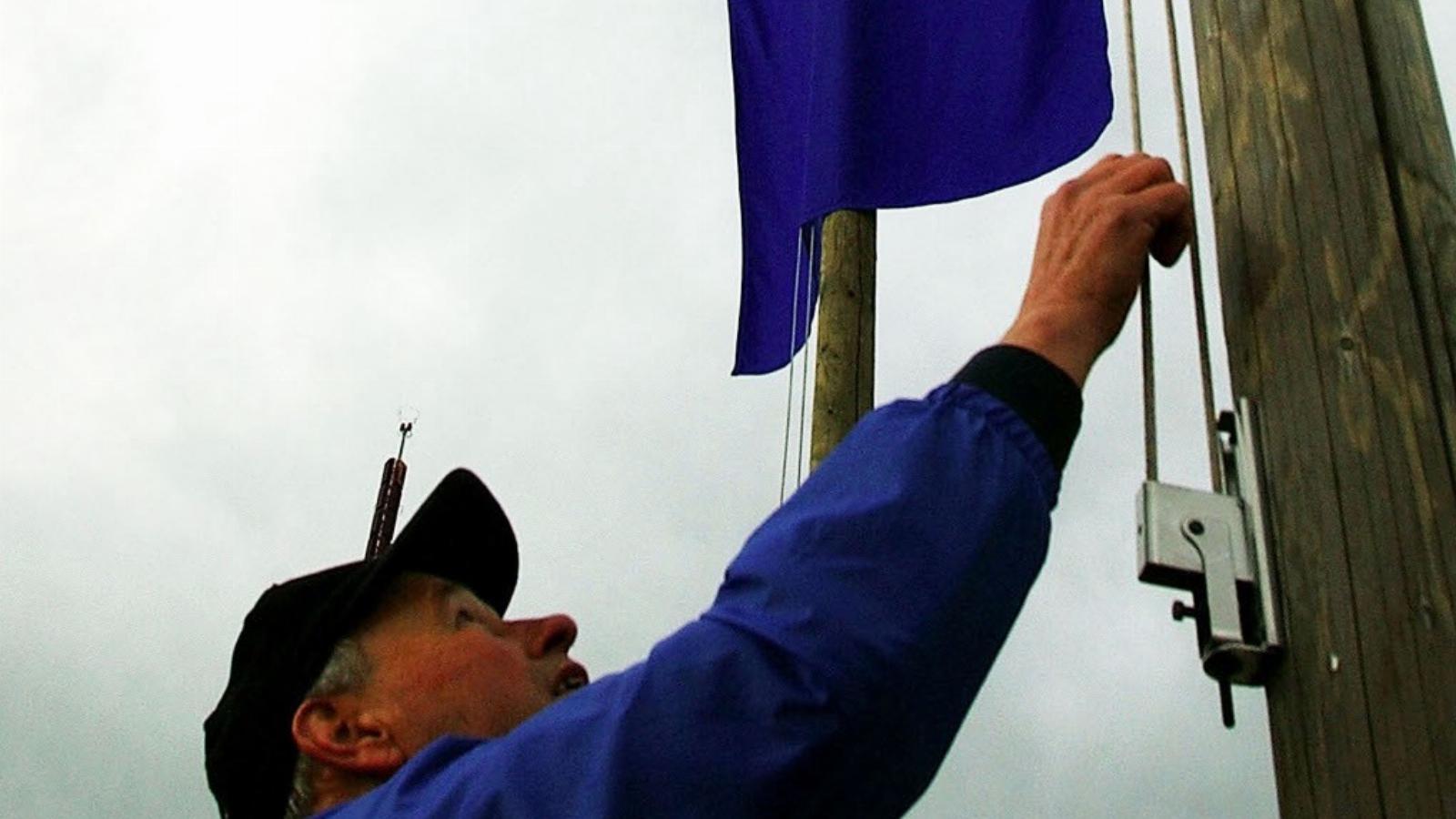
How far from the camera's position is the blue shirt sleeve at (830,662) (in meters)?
1.32

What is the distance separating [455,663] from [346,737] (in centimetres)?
16

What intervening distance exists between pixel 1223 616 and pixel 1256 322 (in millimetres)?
436

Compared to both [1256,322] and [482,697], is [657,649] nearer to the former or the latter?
[482,697]

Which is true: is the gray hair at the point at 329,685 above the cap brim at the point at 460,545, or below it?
below

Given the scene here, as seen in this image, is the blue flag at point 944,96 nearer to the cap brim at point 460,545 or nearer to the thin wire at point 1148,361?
the thin wire at point 1148,361

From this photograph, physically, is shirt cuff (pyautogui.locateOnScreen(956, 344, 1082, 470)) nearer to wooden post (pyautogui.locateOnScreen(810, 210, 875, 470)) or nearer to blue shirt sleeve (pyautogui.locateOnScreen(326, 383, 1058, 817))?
blue shirt sleeve (pyautogui.locateOnScreen(326, 383, 1058, 817))

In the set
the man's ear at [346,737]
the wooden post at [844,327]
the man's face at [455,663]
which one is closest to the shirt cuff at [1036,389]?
the man's face at [455,663]

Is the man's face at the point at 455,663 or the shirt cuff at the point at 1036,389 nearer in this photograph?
the shirt cuff at the point at 1036,389

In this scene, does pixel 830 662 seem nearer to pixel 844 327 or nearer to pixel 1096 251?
pixel 1096 251

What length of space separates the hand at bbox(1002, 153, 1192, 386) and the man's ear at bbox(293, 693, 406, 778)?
0.89m

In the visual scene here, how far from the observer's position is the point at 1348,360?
1.95 meters

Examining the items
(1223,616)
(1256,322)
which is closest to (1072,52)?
(1256,322)

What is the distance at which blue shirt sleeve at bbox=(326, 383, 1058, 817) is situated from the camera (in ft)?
4.32

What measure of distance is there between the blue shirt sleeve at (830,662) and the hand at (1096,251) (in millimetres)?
217
